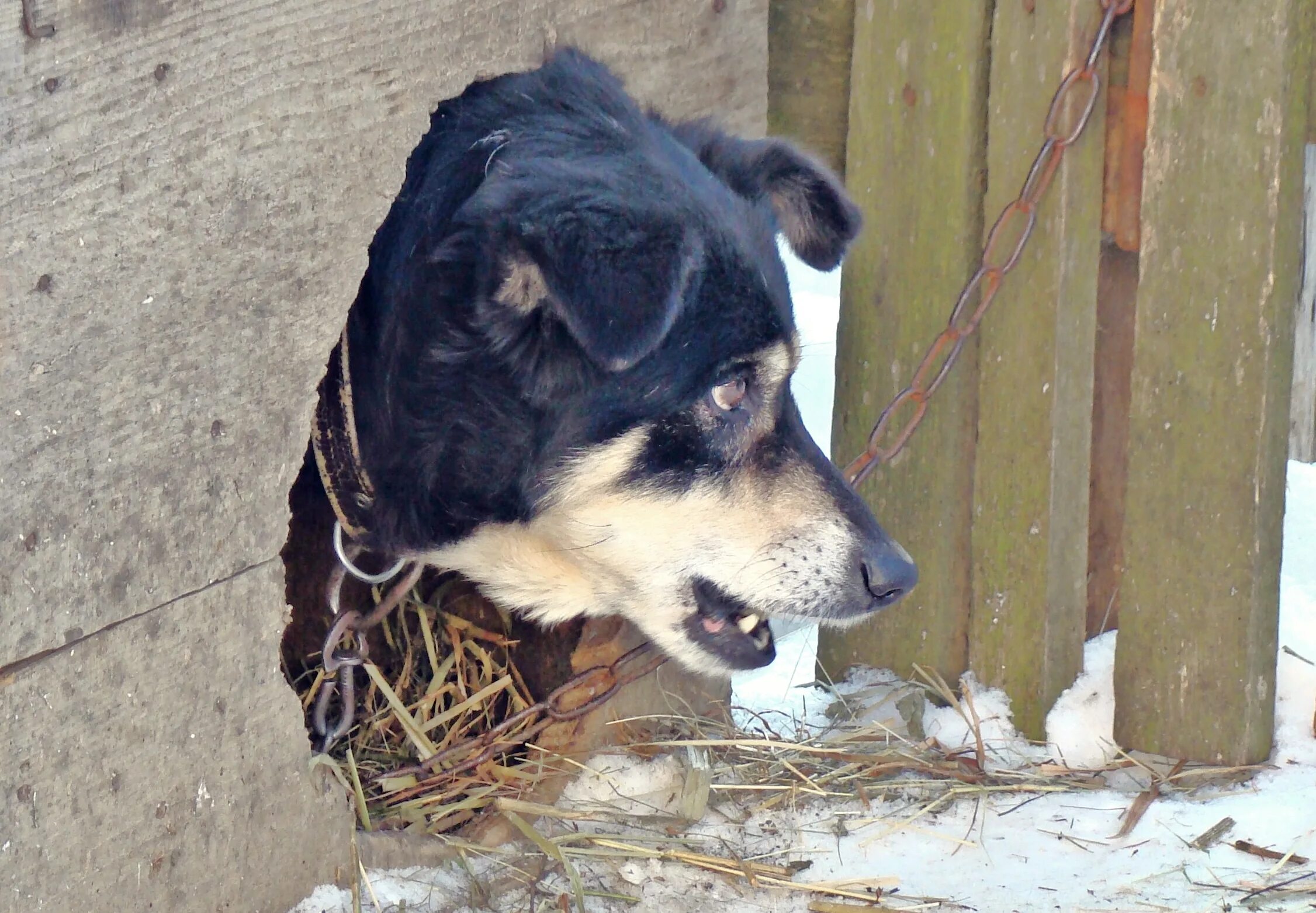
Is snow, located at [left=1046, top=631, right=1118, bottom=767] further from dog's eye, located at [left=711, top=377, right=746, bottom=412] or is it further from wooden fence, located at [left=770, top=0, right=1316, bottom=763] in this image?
dog's eye, located at [left=711, top=377, right=746, bottom=412]

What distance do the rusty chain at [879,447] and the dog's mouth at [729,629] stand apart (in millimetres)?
340

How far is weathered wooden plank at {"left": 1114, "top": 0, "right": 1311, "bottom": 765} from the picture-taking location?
2.95 meters

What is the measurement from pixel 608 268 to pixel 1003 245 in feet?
4.13

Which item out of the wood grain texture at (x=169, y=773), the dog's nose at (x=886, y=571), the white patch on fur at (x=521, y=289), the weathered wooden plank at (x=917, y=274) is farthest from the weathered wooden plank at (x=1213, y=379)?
the wood grain texture at (x=169, y=773)

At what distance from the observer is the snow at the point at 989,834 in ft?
9.28

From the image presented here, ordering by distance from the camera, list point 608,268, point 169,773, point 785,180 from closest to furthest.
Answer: point 608,268 < point 169,773 < point 785,180

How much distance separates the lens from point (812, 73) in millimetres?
3697

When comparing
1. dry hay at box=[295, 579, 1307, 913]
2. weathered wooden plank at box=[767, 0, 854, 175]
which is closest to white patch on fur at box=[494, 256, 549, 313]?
dry hay at box=[295, 579, 1307, 913]

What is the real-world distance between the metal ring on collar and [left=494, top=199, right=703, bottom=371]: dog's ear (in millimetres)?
832

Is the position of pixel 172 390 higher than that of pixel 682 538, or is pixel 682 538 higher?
pixel 172 390

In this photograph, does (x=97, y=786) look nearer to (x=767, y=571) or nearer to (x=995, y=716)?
(x=767, y=571)

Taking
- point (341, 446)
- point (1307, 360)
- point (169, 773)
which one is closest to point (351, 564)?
point (341, 446)

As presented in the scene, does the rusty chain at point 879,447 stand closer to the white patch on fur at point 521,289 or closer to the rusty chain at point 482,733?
the rusty chain at point 482,733

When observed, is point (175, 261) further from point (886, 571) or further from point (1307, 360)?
point (1307, 360)
